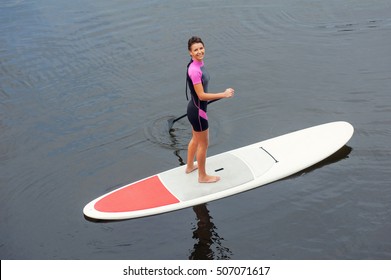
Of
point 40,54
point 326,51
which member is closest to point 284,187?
point 326,51

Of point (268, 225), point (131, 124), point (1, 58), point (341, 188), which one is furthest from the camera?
point (1, 58)

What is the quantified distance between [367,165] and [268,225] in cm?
181

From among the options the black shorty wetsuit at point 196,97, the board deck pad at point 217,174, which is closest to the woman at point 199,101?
the black shorty wetsuit at point 196,97

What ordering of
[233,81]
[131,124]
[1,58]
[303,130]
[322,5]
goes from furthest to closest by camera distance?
[322,5] → [1,58] → [233,81] → [131,124] → [303,130]

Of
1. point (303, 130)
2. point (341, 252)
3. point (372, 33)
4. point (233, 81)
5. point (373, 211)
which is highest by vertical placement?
point (372, 33)

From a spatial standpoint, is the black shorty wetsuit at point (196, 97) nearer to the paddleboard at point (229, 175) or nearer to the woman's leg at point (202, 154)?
the woman's leg at point (202, 154)

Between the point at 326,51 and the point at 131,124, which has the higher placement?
the point at 326,51

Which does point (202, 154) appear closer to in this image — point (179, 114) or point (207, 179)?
point (207, 179)

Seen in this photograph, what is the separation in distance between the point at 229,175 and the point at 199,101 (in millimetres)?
1207

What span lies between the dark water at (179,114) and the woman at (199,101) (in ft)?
1.91

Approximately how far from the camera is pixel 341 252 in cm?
532

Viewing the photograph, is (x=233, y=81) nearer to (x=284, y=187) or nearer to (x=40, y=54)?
(x=284, y=187)

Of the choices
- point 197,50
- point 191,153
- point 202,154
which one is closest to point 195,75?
point 197,50

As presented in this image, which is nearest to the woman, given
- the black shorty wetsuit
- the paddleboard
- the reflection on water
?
the black shorty wetsuit
